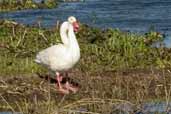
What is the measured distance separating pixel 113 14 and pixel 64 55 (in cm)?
1490

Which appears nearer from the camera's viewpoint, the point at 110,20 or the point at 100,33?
the point at 100,33

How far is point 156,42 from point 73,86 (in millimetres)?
5741

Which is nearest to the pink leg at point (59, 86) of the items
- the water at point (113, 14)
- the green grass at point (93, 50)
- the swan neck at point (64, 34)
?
the swan neck at point (64, 34)

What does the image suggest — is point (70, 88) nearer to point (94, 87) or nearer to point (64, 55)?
point (94, 87)

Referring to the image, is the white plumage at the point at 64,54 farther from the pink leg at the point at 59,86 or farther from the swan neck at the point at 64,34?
the pink leg at the point at 59,86

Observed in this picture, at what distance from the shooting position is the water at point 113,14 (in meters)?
26.9

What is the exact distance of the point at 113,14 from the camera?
97.0 feet

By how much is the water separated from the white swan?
943cm

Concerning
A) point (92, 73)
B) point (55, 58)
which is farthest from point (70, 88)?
point (92, 73)

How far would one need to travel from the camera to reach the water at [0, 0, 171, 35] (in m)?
26.9

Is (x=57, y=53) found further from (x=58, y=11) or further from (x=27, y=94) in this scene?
(x=58, y=11)

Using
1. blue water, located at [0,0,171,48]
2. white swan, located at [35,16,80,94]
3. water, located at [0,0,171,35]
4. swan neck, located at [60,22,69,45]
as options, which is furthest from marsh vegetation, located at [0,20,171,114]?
water, located at [0,0,171,35]

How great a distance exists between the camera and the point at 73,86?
15.5 m

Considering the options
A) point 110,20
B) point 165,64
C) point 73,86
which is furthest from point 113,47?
point 110,20
